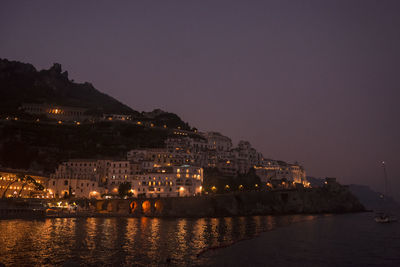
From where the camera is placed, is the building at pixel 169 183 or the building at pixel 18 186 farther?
the building at pixel 169 183

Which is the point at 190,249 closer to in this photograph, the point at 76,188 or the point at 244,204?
the point at 244,204

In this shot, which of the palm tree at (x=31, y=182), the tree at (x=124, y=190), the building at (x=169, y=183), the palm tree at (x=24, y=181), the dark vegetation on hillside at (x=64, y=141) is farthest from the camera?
the dark vegetation on hillside at (x=64, y=141)

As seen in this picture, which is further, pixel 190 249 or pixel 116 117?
pixel 116 117

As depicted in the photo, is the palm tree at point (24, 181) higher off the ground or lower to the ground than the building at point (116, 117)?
lower

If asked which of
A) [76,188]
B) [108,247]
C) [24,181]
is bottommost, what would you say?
[108,247]

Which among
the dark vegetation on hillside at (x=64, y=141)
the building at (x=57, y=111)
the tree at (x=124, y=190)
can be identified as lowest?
the tree at (x=124, y=190)

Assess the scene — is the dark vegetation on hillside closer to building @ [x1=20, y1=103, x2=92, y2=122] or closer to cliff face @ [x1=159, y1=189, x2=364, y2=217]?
building @ [x1=20, y1=103, x2=92, y2=122]

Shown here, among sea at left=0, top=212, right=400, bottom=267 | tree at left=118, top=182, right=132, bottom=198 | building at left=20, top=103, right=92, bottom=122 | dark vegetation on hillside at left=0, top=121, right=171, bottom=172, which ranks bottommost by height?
sea at left=0, top=212, right=400, bottom=267

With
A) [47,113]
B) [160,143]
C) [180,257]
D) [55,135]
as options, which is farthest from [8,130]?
[180,257]

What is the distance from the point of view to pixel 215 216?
302 feet

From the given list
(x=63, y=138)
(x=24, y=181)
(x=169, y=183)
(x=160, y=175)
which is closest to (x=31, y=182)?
(x=24, y=181)

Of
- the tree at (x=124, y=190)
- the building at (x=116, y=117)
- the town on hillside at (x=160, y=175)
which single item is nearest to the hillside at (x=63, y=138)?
the building at (x=116, y=117)

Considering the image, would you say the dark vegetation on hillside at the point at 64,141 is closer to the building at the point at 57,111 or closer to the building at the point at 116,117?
the building at the point at 116,117

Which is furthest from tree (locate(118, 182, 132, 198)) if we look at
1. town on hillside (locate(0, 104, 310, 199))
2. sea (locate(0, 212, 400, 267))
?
sea (locate(0, 212, 400, 267))
